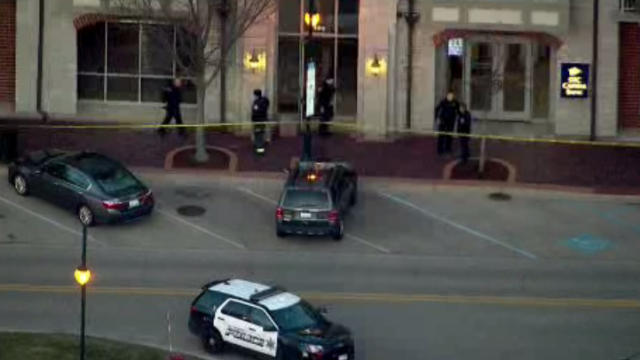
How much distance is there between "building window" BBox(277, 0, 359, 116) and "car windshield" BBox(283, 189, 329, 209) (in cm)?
1247

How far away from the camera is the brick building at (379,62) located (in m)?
45.6

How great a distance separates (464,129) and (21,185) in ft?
43.0

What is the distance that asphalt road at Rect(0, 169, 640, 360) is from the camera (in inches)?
1117

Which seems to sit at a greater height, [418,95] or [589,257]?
[418,95]

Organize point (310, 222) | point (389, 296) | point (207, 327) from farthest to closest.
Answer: point (310, 222), point (389, 296), point (207, 327)

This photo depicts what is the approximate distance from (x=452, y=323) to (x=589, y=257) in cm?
694

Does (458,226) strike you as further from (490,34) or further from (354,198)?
(490,34)

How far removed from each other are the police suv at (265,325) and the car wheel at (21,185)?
1154cm

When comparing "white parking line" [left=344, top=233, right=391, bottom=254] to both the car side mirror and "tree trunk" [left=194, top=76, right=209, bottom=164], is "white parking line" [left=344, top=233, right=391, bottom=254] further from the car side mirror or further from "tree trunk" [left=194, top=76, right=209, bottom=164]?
the car side mirror

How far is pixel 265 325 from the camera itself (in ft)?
85.4

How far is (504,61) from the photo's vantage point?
47.3 meters

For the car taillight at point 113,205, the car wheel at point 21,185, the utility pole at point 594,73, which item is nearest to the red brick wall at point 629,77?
the utility pole at point 594,73

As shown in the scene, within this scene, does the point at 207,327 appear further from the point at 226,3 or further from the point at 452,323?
the point at 226,3

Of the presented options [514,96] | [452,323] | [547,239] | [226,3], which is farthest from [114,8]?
[452,323]
